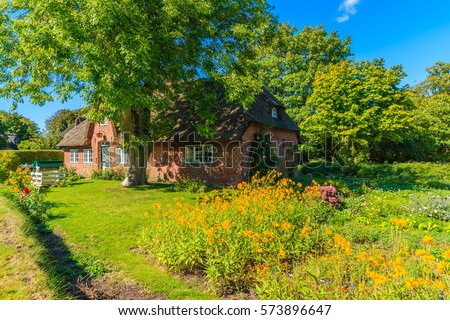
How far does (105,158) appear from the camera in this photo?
25.5 meters

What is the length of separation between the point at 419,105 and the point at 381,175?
1849 cm

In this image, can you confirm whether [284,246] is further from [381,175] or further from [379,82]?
[379,82]

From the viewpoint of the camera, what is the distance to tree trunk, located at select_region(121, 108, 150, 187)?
53.3ft

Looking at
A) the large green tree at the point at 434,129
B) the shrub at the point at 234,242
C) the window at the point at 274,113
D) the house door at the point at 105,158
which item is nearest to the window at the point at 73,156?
the house door at the point at 105,158

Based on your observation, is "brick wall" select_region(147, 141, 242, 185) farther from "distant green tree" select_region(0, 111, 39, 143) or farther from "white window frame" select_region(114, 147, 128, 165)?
"distant green tree" select_region(0, 111, 39, 143)

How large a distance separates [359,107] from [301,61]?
9418 mm

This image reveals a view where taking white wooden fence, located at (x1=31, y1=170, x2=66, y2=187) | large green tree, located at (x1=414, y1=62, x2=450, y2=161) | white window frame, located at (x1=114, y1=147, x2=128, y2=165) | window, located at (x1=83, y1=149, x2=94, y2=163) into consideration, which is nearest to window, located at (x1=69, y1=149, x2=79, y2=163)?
window, located at (x1=83, y1=149, x2=94, y2=163)

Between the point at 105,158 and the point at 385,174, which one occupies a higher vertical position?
the point at 105,158

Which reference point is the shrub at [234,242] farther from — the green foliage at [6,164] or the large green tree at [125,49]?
the green foliage at [6,164]

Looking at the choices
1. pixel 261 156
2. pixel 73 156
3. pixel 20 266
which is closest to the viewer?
pixel 20 266

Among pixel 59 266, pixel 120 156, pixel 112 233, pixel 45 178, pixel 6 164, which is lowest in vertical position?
pixel 59 266

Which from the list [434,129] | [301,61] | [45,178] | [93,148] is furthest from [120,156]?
[434,129]

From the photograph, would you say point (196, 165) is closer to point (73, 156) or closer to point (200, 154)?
point (200, 154)

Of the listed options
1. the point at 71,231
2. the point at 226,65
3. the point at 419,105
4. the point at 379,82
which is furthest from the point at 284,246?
the point at 419,105
